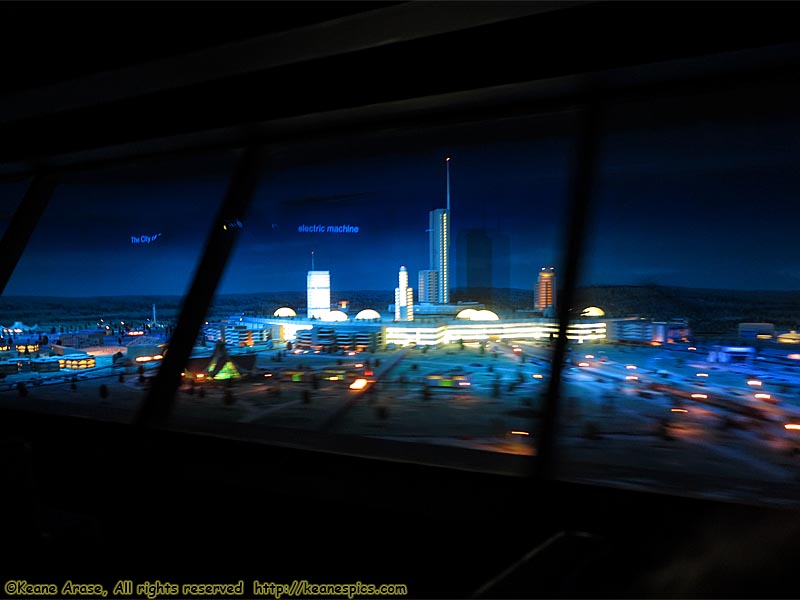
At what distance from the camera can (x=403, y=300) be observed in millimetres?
3252

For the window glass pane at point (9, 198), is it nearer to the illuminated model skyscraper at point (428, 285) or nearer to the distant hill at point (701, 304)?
the illuminated model skyscraper at point (428, 285)

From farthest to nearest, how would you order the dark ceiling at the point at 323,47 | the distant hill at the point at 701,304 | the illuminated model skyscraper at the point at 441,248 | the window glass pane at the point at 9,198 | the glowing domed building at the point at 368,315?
1. the window glass pane at the point at 9,198
2. the glowing domed building at the point at 368,315
3. the illuminated model skyscraper at the point at 441,248
4. the distant hill at the point at 701,304
5. the dark ceiling at the point at 323,47

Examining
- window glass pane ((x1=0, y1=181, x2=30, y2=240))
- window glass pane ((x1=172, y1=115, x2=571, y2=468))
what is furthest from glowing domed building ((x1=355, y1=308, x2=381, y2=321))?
window glass pane ((x1=0, y1=181, x2=30, y2=240))

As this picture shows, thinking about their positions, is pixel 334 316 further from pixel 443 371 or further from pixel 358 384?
pixel 443 371

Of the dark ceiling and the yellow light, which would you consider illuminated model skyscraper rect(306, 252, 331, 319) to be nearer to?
the yellow light

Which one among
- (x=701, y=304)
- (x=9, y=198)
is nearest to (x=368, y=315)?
(x=701, y=304)

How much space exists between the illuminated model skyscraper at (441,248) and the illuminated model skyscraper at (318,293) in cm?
76

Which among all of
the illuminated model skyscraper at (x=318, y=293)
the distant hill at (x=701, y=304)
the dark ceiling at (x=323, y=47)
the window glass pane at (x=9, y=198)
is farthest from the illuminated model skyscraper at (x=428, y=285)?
the window glass pane at (x=9, y=198)

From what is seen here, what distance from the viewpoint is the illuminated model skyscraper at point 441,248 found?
3085mm

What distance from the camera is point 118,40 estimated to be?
2.06 metres

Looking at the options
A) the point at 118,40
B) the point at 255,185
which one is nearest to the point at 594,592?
the point at 118,40

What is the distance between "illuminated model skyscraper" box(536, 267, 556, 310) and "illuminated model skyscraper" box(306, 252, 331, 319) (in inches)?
62.0

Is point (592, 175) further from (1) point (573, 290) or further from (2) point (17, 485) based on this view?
(2) point (17, 485)

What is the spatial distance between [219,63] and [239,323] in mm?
1838
